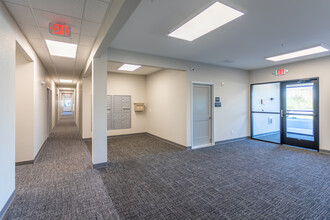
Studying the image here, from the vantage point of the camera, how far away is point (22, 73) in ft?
11.6

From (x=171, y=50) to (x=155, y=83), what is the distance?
2.60 m

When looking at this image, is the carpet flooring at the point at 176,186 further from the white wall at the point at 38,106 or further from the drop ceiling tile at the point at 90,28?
the drop ceiling tile at the point at 90,28

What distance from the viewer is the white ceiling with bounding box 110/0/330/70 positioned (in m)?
2.14

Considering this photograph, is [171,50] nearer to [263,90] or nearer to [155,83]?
[155,83]

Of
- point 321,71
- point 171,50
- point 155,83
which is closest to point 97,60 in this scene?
point 171,50

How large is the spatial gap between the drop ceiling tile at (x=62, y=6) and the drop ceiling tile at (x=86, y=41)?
0.80 m

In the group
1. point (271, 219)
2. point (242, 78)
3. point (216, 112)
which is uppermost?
point (242, 78)

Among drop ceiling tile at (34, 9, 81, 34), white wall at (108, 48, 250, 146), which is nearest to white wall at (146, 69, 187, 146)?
white wall at (108, 48, 250, 146)

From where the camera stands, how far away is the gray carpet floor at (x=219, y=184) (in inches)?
80.7

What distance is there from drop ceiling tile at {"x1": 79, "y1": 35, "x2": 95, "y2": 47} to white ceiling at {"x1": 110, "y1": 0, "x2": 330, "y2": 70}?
1.44 ft

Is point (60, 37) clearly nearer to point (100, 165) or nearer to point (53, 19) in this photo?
point (53, 19)

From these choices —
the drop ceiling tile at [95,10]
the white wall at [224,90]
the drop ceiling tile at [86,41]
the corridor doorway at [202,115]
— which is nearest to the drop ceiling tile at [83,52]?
the drop ceiling tile at [86,41]

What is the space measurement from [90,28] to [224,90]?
14.6 feet

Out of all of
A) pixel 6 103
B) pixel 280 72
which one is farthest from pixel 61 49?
pixel 280 72
